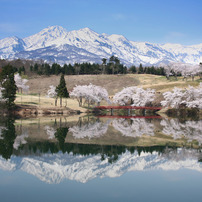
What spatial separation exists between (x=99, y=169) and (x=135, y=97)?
301 feet

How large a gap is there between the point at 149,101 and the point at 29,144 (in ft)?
272

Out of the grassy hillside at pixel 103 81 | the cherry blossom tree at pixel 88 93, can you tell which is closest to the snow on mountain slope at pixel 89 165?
the cherry blossom tree at pixel 88 93

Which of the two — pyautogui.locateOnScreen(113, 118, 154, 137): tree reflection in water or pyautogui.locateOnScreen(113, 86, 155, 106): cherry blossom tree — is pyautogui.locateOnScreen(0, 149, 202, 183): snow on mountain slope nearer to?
pyautogui.locateOnScreen(113, 118, 154, 137): tree reflection in water

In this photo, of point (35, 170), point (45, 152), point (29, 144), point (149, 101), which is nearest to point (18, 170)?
point (35, 170)

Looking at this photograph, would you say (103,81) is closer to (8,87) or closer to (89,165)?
(8,87)

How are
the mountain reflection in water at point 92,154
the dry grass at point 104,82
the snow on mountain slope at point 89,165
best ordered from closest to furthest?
the snow on mountain slope at point 89,165
the mountain reflection in water at point 92,154
the dry grass at point 104,82

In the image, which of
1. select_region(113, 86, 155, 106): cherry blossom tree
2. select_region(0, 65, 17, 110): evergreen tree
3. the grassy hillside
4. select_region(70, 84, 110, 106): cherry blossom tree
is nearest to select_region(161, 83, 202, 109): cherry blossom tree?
select_region(113, 86, 155, 106): cherry blossom tree

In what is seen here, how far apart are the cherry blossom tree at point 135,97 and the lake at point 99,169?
73149 mm

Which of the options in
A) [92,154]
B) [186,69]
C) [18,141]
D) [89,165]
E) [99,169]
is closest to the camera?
[99,169]

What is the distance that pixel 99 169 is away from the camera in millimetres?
24719

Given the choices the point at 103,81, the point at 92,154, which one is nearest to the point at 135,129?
the point at 92,154

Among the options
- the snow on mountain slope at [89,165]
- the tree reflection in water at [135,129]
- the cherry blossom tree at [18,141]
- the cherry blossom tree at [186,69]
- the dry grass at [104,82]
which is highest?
the cherry blossom tree at [186,69]

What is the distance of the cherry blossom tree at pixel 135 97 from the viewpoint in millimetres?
113750

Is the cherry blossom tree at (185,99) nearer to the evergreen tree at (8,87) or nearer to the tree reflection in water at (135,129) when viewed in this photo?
the tree reflection in water at (135,129)
